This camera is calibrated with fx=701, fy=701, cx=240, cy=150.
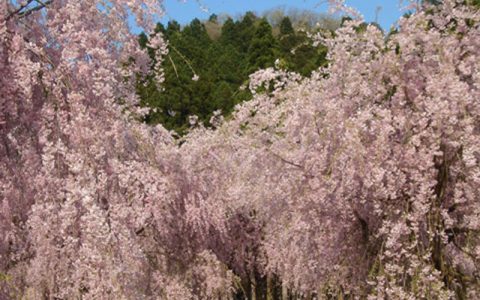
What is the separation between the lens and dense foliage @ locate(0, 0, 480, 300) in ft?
13.4

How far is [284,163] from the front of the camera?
19.8ft

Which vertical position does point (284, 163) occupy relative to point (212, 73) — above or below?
below

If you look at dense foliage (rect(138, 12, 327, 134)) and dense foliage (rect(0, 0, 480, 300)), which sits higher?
dense foliage (rect(138, 12, 327, 134))

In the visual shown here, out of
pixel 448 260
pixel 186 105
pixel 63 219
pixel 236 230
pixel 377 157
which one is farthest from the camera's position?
pixel 186 105

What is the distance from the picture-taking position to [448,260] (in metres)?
5.43

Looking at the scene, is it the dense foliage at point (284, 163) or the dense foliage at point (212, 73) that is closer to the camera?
the dense foliage at point (284, 163)

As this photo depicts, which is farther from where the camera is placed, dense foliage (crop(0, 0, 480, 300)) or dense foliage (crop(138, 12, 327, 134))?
dense foliage (crop(138, 12, 327, 134))

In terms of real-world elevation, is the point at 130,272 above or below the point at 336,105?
below

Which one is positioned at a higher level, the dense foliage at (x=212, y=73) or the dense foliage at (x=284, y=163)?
the dense foliage at (x=212, y=73)

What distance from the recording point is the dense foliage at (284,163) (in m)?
4.09

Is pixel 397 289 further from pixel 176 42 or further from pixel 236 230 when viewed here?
pixel 176 42

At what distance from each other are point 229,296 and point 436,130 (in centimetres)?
622

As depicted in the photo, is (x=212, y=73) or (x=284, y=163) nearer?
(x=284, y=163)

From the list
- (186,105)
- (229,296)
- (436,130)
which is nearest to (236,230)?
(229,296)
